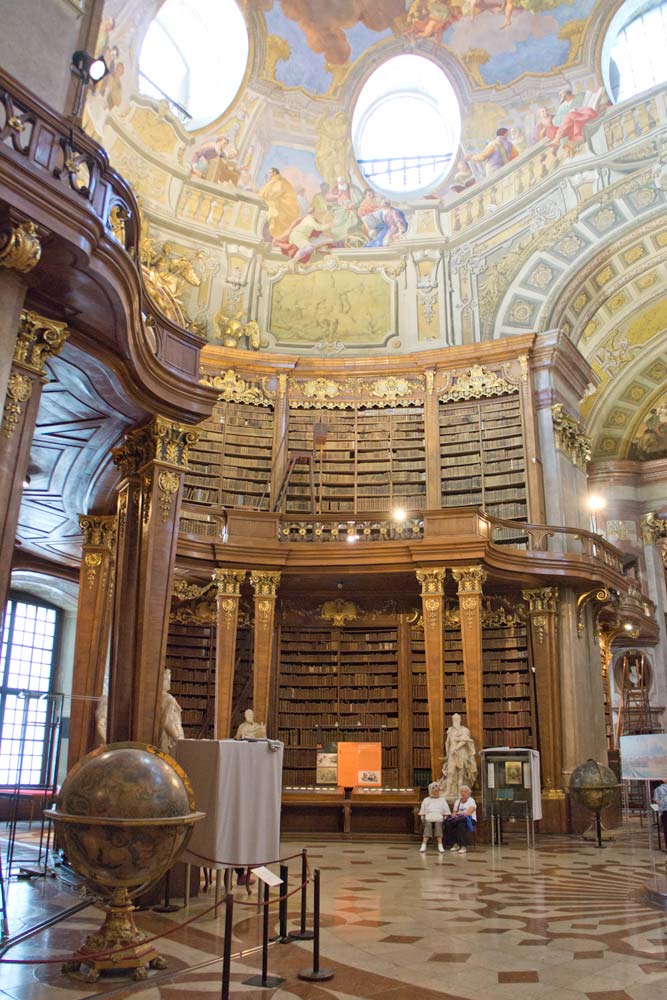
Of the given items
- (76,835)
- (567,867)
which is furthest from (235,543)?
(76,835)

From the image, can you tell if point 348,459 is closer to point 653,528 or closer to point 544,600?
point 544,600

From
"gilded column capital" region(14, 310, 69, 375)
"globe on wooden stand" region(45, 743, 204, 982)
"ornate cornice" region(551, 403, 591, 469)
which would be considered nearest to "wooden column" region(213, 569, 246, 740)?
"ornate cornice" region(551, 403, 591, 469)

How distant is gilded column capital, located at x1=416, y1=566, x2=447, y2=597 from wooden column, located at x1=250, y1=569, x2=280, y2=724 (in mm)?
2366

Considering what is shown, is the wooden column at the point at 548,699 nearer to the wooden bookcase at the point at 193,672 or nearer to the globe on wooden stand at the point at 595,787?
the globe on wooden stand at the point at 595,787

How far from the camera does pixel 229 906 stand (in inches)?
145

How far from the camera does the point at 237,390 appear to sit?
16.0 metres

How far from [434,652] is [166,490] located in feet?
21.6

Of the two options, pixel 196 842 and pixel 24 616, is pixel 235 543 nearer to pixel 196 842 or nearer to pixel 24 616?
pixel 24 616

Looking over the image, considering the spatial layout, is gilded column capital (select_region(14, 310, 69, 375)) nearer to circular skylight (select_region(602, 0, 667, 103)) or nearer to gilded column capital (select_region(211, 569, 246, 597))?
gilded column capital (select_region(211, 569, 246, 597))

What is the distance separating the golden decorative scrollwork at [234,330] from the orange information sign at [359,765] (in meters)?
8.07

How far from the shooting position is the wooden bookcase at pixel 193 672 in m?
13.9

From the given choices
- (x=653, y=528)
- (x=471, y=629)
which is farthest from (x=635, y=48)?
(x=471, y=629)

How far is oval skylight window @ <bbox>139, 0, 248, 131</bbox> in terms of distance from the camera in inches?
617

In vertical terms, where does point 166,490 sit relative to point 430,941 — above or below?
above
